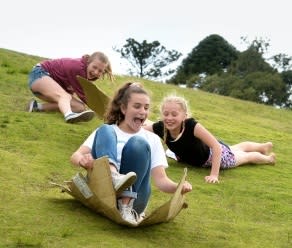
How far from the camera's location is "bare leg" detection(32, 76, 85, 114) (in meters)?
8.98

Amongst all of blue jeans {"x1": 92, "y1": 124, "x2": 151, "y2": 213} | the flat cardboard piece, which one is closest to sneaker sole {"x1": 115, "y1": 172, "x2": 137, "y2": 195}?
blue jeans {"x1": 92, "y1": 124, "x2": 151, "y2": 213}

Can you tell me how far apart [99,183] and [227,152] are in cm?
369

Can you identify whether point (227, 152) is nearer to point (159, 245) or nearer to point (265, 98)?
point (159, 245)

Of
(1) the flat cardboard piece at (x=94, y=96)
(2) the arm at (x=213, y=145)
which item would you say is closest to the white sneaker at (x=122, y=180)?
(2) the arm at (x=213, y=145)

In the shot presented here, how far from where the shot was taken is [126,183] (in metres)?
4.11

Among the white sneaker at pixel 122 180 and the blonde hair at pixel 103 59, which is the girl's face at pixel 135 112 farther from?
the blonde hair at pixel 103 59

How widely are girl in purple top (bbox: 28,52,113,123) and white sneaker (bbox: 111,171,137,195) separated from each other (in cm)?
444

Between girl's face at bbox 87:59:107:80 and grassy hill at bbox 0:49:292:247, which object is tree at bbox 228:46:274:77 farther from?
girl's face at bbox 87:59:107:80

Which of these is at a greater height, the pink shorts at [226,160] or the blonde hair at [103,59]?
the blonde hair at [103,59]

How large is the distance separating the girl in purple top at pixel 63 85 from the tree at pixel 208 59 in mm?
50027

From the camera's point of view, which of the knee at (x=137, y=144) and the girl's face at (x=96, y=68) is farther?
the girl's face at (x=96, y=68)

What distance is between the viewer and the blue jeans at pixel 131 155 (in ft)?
14.1

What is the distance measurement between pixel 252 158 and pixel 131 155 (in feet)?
14.2

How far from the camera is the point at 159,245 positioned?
4195 mm
